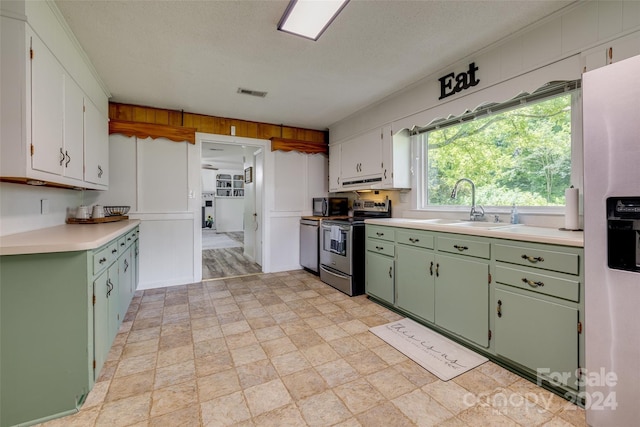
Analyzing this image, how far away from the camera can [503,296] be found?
189cm

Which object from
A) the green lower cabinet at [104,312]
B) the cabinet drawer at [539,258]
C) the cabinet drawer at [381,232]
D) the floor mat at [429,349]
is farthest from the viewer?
the cabinet drawer at [381,232]

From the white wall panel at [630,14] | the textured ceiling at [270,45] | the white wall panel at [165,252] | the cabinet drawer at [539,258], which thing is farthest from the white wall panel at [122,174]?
the white wall panel at [630,14]

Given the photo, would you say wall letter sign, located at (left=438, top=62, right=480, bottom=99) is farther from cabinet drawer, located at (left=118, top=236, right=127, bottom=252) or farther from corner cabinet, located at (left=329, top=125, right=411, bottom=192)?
cabinet drawer, located at (left=118, top=236, right=127, bottom=252)

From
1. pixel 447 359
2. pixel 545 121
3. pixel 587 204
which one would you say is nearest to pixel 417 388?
pixel 447 359

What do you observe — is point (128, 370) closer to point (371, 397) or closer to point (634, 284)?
point (371, 397)

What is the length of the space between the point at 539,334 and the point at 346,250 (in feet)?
6.78

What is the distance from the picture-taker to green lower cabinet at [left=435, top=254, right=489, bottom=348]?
202 cm

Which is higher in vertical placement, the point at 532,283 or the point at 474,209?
the point at 474,209

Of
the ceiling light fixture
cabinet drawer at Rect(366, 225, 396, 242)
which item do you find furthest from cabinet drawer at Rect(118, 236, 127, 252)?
cabinet drawer at Rect(366, 225, 396, 242)

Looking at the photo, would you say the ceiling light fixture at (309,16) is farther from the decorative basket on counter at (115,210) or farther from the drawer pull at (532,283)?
the decorative basket on counter at (115,210)

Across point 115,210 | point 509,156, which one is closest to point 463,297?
point 509,156

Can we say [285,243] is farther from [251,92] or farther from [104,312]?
[104,312]

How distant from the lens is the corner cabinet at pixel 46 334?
141 cm

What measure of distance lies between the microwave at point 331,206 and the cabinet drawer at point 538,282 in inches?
110
